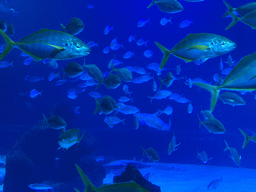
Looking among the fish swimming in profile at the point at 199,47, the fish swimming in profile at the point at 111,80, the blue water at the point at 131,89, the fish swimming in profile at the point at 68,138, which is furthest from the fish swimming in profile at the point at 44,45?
the blue water at the point at 131,89

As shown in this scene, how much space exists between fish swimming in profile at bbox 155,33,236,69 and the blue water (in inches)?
420

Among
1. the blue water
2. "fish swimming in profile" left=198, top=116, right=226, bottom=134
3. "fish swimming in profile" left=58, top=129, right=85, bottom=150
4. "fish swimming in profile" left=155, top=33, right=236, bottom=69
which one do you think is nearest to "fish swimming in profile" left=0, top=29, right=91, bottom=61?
"fish swimming in profile" left=155, top=33, right=236, bottom=69

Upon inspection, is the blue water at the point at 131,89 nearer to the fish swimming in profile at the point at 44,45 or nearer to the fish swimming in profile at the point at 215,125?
the fish swimming in profile at the point at 215,125

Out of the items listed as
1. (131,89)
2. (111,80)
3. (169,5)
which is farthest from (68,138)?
(131,89)

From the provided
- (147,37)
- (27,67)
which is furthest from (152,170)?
(27,67)

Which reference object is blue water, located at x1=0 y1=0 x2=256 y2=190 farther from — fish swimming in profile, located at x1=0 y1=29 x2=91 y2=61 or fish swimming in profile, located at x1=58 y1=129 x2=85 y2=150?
fish swimming in profile, located at x1=0 y1=29 x2=91 y2=61

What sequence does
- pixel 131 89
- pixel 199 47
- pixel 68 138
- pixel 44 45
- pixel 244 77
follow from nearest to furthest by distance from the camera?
pixel 244 77
pixel 44 45
pixel 199 47
pixel 68 138
pixel 131 89

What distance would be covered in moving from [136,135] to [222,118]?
269 inches

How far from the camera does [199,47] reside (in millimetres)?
1965

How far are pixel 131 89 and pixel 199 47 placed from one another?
13510 millimetres

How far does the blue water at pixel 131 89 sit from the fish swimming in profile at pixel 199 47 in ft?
35.0

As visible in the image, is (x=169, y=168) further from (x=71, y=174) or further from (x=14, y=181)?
(x=14, y=181)

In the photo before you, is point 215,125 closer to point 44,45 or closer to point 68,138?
point 68,138

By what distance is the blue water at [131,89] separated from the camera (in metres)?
12.4
